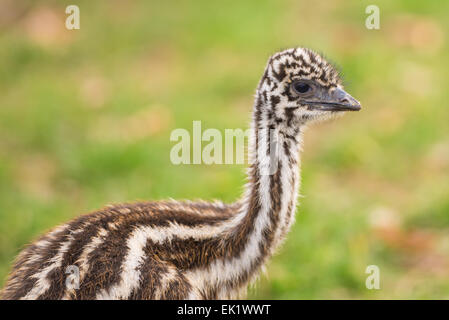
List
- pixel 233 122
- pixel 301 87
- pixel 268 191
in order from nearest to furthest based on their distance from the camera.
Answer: pixel 268 191
pixel 301 87
pixel 233 122

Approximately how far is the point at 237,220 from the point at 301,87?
1.06 m

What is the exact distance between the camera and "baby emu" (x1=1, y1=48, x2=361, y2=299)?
16.6ft

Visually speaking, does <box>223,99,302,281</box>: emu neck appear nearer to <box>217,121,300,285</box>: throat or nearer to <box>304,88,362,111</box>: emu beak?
<box>217,121,300,285</box>: throat

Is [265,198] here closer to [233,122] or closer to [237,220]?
[237,220]

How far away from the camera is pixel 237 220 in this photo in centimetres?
562

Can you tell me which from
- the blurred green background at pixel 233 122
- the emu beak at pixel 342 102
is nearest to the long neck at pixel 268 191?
the emu beak at pixel 342 102

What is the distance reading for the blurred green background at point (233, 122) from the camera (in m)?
7.30

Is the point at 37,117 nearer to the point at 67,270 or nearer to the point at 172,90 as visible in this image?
the point at 172,90

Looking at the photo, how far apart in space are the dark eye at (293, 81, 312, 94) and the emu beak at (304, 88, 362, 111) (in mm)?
93

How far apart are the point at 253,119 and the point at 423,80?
5.10 metres

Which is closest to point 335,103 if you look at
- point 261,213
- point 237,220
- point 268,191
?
point 268,191

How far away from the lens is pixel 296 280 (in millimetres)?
6855

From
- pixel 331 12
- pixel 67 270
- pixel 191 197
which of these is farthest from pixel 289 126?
pixel 331 12

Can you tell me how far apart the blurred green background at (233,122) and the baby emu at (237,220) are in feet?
2.61
